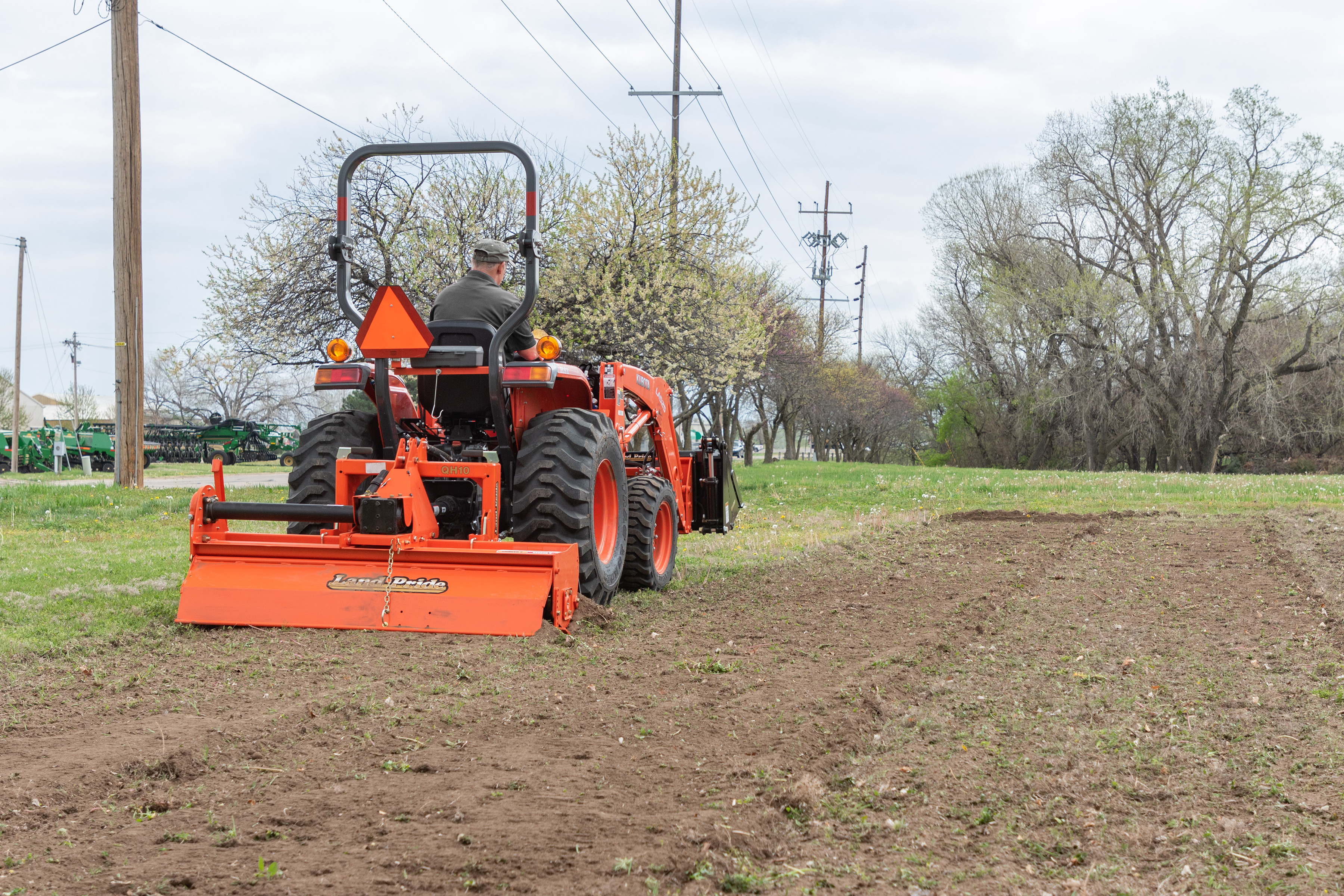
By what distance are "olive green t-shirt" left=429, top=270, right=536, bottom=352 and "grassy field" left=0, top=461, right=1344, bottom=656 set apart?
96.7 inches

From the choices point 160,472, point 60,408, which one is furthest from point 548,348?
point 60,408

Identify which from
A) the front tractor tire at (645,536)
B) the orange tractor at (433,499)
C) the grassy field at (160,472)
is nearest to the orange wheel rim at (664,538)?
the front tractor tire at (645,536)

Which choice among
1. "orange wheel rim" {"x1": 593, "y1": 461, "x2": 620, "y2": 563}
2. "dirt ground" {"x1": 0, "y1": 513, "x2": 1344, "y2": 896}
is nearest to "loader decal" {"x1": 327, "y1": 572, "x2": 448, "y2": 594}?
"dirt ground" {"x1": 0, "y1": 513, "x2": 1344, "y2": 896}

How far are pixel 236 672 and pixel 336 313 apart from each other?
1336 cm

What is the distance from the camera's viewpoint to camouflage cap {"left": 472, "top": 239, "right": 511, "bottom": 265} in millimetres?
6797

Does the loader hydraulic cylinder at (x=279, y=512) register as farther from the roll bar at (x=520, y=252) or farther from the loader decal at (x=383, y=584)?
the roll bar at (x=520, y=252)

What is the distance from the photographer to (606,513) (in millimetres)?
7156

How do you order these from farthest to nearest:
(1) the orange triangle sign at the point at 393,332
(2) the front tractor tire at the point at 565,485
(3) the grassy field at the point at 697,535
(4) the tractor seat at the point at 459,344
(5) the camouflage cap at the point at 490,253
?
(5) the camouflage cap at the point at 490,253
(3) the grassy field at the point at 697,535
(4) the tractor seat at the point at 459,344
(2) the front tractor tire at the point at 565,485
(1) the orange triangle sign at the point at 393,332

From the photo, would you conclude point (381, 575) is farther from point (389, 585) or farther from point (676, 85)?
point (676, 85)

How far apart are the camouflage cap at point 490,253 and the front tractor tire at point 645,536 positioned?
1.91 metres

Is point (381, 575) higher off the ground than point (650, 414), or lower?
lower

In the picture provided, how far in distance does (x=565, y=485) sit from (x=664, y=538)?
2.31 m

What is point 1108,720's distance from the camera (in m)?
4.30

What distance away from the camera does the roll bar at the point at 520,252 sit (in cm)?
616
